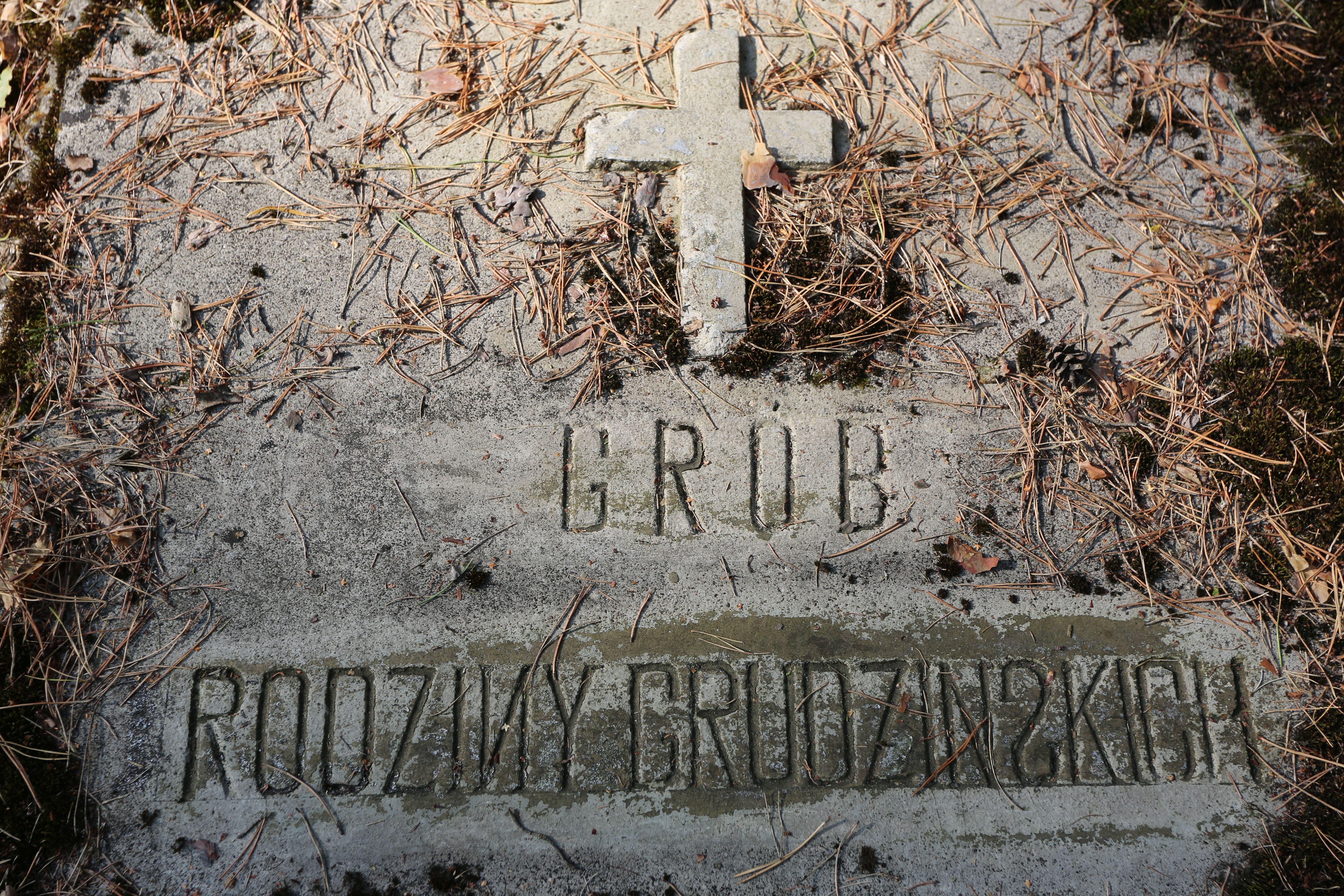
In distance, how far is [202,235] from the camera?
102 inches

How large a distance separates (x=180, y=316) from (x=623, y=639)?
6.38 feet

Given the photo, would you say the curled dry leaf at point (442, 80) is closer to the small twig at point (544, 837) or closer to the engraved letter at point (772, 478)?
the engraved letter at point (772, 478)

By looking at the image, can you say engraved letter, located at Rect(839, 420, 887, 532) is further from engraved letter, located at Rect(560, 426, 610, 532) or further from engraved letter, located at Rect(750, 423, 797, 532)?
engraved letter, located at Rect(560, 426, 610, 532)

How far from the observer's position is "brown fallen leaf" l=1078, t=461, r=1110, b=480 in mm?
2467

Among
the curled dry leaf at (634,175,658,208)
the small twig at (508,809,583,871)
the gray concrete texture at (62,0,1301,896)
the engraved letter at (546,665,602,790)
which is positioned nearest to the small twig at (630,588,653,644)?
the gray concrete texture at (62,0,1301,896)

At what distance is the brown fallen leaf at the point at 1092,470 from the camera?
2.47m

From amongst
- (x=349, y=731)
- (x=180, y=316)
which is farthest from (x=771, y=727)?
(x=180, y=316)

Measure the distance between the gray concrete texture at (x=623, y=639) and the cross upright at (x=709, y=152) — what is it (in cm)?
1

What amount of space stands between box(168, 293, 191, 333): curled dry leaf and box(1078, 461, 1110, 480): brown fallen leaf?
3.23 m

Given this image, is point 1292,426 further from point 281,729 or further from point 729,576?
point 281,729

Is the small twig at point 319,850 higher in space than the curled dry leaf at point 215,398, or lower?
lower

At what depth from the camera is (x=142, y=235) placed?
258 centimetres

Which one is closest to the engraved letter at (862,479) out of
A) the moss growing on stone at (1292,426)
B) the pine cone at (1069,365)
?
the pine cone at (1069,365)

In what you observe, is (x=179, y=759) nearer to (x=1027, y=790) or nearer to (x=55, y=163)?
(x=55, y=163)
